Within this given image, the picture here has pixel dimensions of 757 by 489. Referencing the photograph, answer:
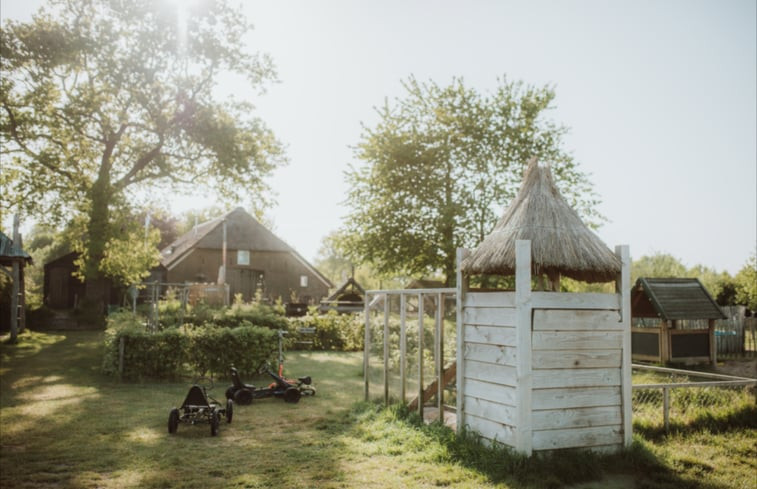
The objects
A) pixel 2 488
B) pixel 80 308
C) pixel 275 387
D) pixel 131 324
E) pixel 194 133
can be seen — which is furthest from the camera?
pixel 80 308

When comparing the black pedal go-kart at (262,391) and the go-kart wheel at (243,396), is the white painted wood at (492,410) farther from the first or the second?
the go-kart wheel at (243,396)

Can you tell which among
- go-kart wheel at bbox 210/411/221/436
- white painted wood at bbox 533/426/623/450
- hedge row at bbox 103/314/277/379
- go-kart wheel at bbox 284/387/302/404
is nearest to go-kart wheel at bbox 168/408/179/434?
go-kart wheel at bbox 210/411/221/436

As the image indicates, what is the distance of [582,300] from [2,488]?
726 centimetres

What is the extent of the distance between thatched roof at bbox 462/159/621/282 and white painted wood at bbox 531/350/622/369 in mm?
1086

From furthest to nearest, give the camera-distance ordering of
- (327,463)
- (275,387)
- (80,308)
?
(80,308) < (275,387) < (327,463)

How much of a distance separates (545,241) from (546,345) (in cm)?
139

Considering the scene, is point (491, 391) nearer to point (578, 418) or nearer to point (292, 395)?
point (578, 418)

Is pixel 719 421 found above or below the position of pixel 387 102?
below

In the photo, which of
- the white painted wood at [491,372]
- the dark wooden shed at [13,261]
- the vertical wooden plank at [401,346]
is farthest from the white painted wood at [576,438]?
the dark wooden shed at [13,261]

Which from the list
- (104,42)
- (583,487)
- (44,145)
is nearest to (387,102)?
(104,42)

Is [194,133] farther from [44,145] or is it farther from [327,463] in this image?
[327,463]

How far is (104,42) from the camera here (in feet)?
78.3

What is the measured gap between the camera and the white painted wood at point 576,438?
22.5 feet

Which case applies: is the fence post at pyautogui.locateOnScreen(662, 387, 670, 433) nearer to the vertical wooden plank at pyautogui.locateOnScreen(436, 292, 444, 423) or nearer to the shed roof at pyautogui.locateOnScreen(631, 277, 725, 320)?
the vertical wooden plank at pyautogui.locateOnScreen(436, 292, 444, 423)
